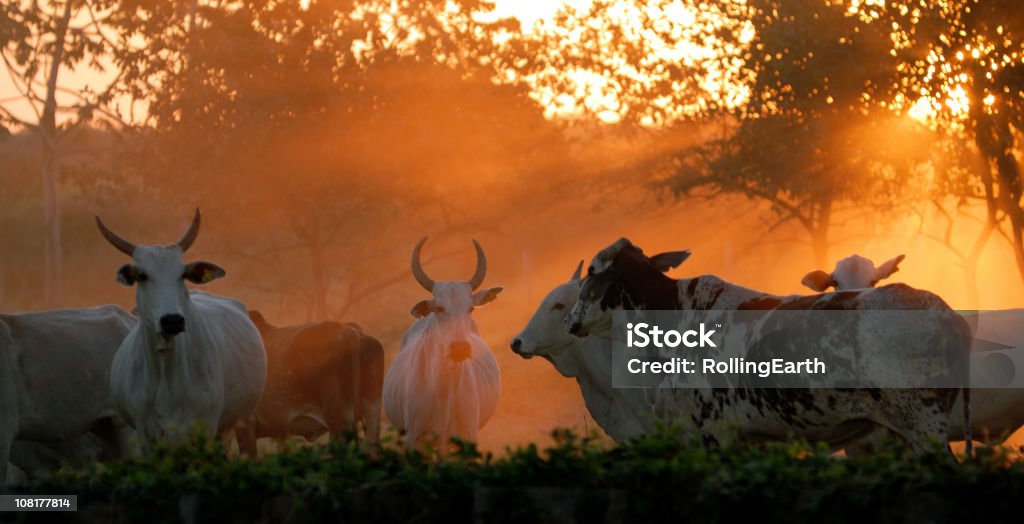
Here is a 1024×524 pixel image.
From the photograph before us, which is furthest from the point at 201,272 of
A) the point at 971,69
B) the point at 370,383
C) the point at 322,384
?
the point at 971,69

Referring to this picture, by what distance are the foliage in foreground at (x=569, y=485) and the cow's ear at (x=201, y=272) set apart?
405 cm

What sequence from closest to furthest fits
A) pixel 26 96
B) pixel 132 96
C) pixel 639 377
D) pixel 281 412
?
pixel 639 377, pixel 281 412, pixel 132 96, pixel 26 96

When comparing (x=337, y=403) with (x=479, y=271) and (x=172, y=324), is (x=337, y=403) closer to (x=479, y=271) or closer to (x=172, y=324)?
(x=479, y=271)

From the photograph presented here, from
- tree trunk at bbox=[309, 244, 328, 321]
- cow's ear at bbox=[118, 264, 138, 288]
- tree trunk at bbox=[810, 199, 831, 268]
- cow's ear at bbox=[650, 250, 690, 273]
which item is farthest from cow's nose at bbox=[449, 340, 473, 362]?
tree trunk at bbox=[309, 244, 328, 321]

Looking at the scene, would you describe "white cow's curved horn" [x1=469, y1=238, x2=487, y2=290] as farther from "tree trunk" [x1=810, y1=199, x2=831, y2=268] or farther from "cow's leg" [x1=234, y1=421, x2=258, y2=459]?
"tree trunk" [x1=810, y1=199, x2=831, y2=268]

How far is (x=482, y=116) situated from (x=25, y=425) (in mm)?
21492

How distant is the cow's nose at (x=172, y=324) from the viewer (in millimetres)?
11000

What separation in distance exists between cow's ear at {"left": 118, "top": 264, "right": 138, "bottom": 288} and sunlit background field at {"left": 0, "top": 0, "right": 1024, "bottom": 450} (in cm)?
1131

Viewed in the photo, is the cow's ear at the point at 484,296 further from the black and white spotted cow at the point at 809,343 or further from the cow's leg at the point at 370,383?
the black and white spotted cow at the point at 809,343

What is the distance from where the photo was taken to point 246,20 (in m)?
33.0


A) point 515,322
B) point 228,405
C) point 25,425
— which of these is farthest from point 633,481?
point 515,322

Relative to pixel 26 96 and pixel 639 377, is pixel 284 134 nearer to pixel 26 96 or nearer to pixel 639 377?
pixel 26 96

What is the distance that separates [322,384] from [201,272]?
157 inches

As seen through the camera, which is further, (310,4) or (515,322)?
(515,322)
